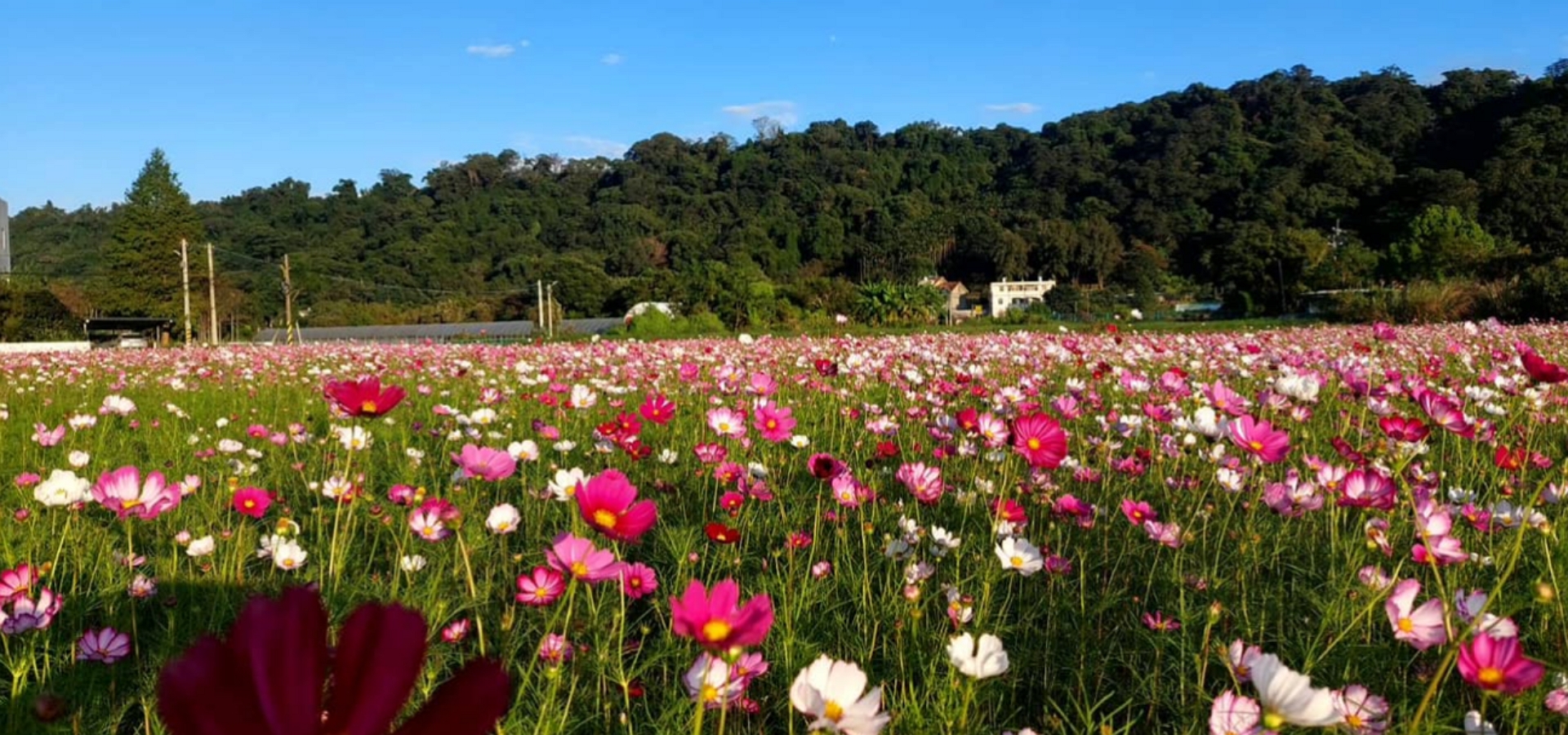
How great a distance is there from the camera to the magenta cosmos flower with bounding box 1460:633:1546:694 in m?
0.76

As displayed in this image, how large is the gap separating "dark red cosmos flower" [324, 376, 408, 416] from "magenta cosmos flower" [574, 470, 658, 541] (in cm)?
45

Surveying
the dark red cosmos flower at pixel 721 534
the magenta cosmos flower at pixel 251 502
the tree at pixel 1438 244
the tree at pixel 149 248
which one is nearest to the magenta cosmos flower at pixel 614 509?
the dark red cosmos flower at pixel 721 534

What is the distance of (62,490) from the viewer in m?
1.53

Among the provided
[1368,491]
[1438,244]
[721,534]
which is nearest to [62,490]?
[721,534]

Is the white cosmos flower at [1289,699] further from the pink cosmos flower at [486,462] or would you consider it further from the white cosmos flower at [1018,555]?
the pink cosmos flower at [486,462]

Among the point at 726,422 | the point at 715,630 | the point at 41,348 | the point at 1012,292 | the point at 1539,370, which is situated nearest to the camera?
A: the point at 715,630

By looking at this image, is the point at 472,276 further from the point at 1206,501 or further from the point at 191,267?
the point at 1206,501

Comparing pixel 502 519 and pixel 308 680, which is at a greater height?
pixel 308 680

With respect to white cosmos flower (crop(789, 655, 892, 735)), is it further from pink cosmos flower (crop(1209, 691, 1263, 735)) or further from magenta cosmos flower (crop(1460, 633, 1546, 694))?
magenta cosmos flower (crop(1460, 633, 1546, 694))

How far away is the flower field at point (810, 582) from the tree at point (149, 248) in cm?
4473

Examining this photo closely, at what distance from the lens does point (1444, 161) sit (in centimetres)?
5894

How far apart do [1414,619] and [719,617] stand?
2.81 feet

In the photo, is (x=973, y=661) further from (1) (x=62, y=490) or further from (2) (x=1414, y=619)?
(1) (x=62, y=490)

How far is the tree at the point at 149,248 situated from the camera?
131 ft
